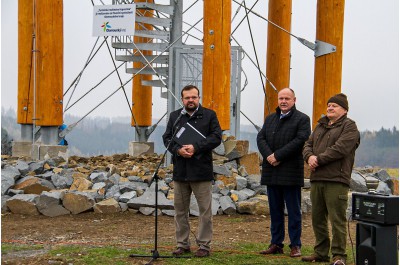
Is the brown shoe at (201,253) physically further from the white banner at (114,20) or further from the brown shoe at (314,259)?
the white banner at (114,20)

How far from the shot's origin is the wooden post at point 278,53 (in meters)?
16.4

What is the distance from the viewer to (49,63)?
1391cm

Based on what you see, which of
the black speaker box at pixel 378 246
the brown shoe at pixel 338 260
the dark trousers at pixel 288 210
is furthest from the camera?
the dark trousers at pixel 288 210

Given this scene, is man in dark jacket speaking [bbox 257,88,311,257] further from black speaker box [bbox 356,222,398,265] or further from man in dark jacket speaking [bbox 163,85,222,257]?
black speaker box [bbox 356,222,398,265]

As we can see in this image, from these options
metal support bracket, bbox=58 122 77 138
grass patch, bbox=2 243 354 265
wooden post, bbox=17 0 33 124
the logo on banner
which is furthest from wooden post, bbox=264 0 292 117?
grass patch, bbox=2 243 354 265

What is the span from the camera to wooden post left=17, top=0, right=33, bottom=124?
1817 cm

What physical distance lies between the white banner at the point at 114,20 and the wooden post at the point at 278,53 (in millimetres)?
4276

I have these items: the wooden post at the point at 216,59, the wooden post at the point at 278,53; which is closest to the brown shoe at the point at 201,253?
the wooden post at the point at 216,59

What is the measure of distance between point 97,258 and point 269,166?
2.17 meters

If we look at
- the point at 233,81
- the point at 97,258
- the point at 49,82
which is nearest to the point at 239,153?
the point at 233,81

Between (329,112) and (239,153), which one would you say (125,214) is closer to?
(239,153)

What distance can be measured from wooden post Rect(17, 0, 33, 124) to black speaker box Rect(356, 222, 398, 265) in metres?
13.2

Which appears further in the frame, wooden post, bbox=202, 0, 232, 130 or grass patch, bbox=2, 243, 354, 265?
wooden post, bbox=202, 0, 232, 130

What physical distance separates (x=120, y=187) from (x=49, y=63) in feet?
11.7
